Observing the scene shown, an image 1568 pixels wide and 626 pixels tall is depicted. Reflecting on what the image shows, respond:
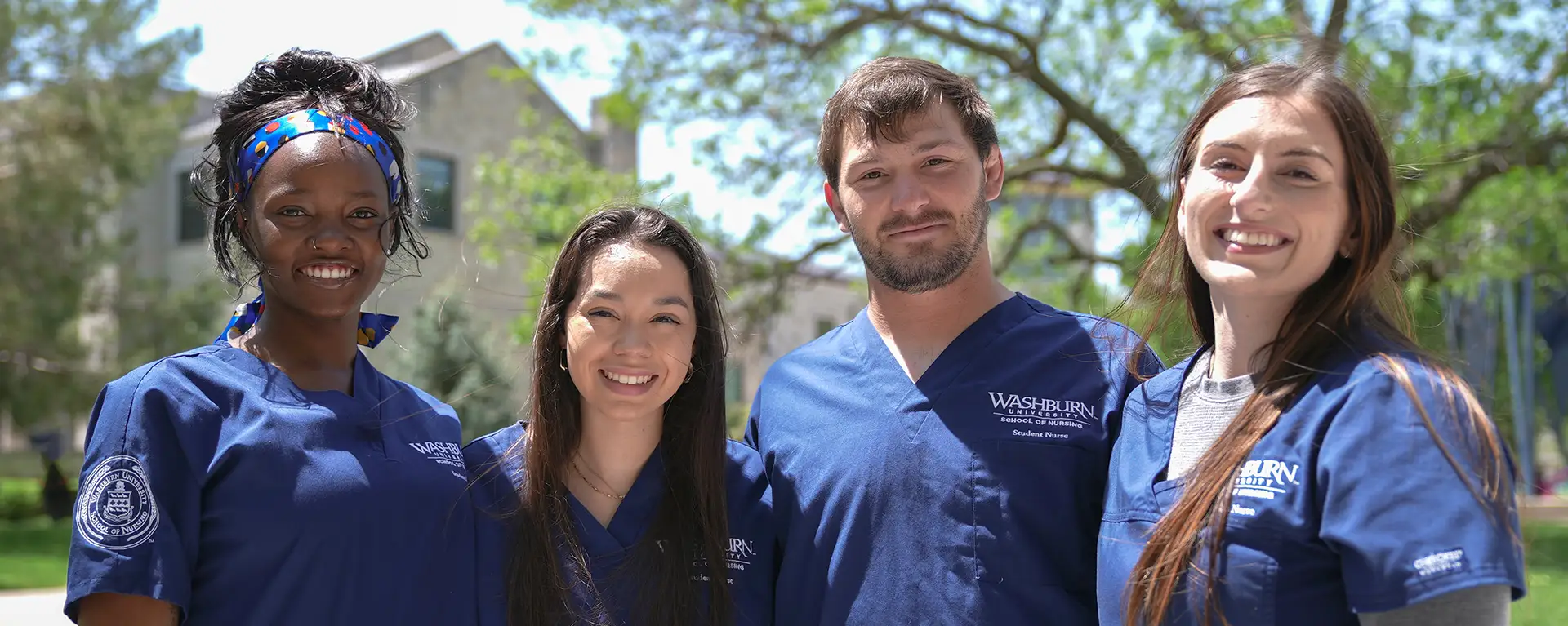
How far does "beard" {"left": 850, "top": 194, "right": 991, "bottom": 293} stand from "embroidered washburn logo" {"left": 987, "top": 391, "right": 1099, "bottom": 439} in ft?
1.09

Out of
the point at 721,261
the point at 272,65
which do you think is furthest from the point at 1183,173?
the point at 721,261

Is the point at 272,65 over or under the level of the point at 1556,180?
under

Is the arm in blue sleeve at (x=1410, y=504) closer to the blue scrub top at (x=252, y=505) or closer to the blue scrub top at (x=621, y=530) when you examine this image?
the blue scrub top at (x=621, y=530)

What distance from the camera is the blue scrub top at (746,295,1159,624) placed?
2773 mm

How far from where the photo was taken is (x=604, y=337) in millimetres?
2881

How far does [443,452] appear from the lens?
2801 mm

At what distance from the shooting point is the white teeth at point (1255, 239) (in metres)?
2.22

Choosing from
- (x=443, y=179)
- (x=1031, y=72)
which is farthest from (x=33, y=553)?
(x=1031, y=72)

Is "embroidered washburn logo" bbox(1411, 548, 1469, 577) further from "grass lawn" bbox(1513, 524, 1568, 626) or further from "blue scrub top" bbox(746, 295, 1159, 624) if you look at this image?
"grass lawn" bbox(1513, 524, 1568, 626)

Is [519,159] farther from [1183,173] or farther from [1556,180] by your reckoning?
[1183,173]

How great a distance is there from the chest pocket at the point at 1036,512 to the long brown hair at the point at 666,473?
1.92 ft

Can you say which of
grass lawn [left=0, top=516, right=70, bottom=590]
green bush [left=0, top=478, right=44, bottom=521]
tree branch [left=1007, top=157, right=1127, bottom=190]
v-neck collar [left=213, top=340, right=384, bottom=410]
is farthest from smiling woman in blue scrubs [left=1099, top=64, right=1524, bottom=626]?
green bush [left=0, top=478, right=44, bottom=521]

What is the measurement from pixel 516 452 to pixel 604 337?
360 mm

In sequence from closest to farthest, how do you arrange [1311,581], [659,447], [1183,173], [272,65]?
[1311,581], [1183,173], [272,65], [659,447]
